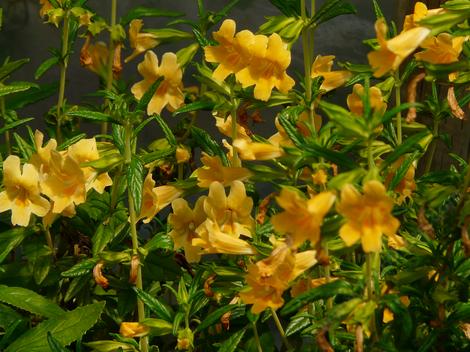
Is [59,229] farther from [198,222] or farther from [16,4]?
[16,4]

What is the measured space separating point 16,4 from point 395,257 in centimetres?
208

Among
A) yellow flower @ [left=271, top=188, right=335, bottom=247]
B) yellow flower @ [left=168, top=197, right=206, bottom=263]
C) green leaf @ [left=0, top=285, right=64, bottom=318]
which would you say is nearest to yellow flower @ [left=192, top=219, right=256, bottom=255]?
yellow flower @ [left=168, top=197, right=206, bottom=263]

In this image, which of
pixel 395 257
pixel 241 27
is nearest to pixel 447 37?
pixel 395 257

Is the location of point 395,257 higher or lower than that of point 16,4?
higher

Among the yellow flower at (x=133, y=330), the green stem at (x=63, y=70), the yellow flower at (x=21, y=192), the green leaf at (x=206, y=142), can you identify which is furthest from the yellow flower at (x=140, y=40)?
the yellow flower at (x=133, y=330)

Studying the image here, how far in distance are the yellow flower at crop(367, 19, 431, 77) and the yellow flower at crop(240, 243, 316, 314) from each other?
0.83ft

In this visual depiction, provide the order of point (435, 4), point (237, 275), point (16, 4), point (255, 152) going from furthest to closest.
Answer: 1. point (16, 4)
2. point (435, 4)
3. point (237, 275)
4. point (255, 152)

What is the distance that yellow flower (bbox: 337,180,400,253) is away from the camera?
1.13m

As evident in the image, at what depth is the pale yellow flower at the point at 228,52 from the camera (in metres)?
1.61

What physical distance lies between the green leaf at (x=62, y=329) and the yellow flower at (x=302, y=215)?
0.86 meters

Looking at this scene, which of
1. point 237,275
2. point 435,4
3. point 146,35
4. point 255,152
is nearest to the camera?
point 255,152

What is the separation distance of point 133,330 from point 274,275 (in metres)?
0.47

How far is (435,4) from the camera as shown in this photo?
9.14 ft

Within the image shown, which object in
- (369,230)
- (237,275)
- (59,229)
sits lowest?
(59,229)
